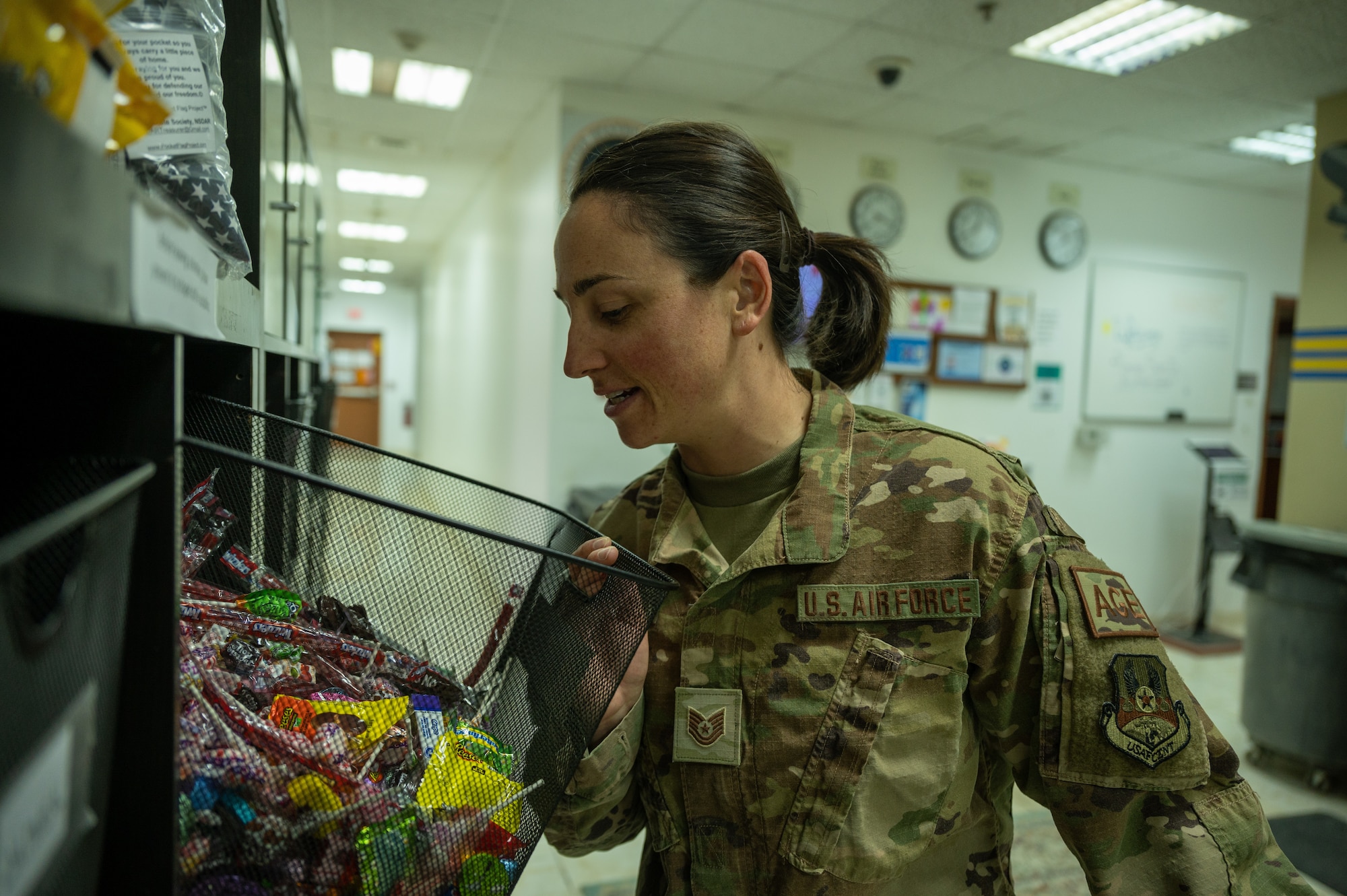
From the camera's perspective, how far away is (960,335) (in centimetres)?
530

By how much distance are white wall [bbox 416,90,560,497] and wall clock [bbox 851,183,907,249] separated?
1.78 metres

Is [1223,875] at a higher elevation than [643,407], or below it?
below

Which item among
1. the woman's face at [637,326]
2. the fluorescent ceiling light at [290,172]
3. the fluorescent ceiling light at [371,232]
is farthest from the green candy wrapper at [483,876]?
the fluorescent ceiling light at [371,232]

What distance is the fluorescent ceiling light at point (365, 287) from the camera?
15828 mm

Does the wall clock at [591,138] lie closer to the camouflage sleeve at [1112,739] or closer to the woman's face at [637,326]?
the woman's face at [637,326]

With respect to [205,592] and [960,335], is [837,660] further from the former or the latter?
[960,335]

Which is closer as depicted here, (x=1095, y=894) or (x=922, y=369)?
(x=1095, y=894)

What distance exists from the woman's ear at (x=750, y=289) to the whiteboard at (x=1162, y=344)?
5171mm

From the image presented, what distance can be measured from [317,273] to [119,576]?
4.31 m

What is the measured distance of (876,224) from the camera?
510 centimetres

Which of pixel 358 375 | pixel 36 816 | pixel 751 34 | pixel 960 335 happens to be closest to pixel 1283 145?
pixel 960 335

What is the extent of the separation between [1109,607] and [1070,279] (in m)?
5.20

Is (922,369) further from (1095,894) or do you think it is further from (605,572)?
(605,572)

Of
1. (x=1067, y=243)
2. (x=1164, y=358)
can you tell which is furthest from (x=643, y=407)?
(x=1164, y=358)
